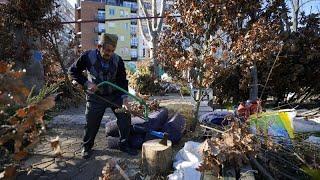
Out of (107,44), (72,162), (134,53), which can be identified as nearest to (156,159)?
(72,162)

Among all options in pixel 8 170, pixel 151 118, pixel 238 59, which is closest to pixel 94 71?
pixel 151 118

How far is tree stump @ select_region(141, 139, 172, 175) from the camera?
4.77 metres

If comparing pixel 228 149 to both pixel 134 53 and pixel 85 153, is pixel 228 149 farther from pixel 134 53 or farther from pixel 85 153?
pixel 134 53

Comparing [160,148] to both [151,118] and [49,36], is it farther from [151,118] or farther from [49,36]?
[49,36]

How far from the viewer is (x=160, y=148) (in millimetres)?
4820

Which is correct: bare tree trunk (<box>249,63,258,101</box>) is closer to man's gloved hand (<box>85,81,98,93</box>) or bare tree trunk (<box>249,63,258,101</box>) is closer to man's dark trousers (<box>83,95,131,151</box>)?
man's dark trousers (<box>83,95,131,151</box>)

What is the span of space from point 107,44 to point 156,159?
1.72 m

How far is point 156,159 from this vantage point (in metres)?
4.77

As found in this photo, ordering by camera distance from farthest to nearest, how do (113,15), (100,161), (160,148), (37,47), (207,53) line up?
(113,15) < (37,47) < (207,53) < (100,161) < (160,148)

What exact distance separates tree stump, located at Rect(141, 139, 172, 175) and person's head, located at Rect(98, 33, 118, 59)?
1445 mm

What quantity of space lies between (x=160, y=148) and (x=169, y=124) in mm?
1362

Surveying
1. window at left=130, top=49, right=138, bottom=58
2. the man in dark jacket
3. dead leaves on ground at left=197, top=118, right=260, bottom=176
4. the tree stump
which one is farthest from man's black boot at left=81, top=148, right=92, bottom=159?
window at left=130, top=49, right=138, bottom=58

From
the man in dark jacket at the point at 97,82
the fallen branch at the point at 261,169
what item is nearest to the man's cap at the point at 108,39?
the man in dark jacket at the point at 97,82

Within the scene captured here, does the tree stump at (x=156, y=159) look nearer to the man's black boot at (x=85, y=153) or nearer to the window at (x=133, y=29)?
the man's black boot at (x=85, y=153)
